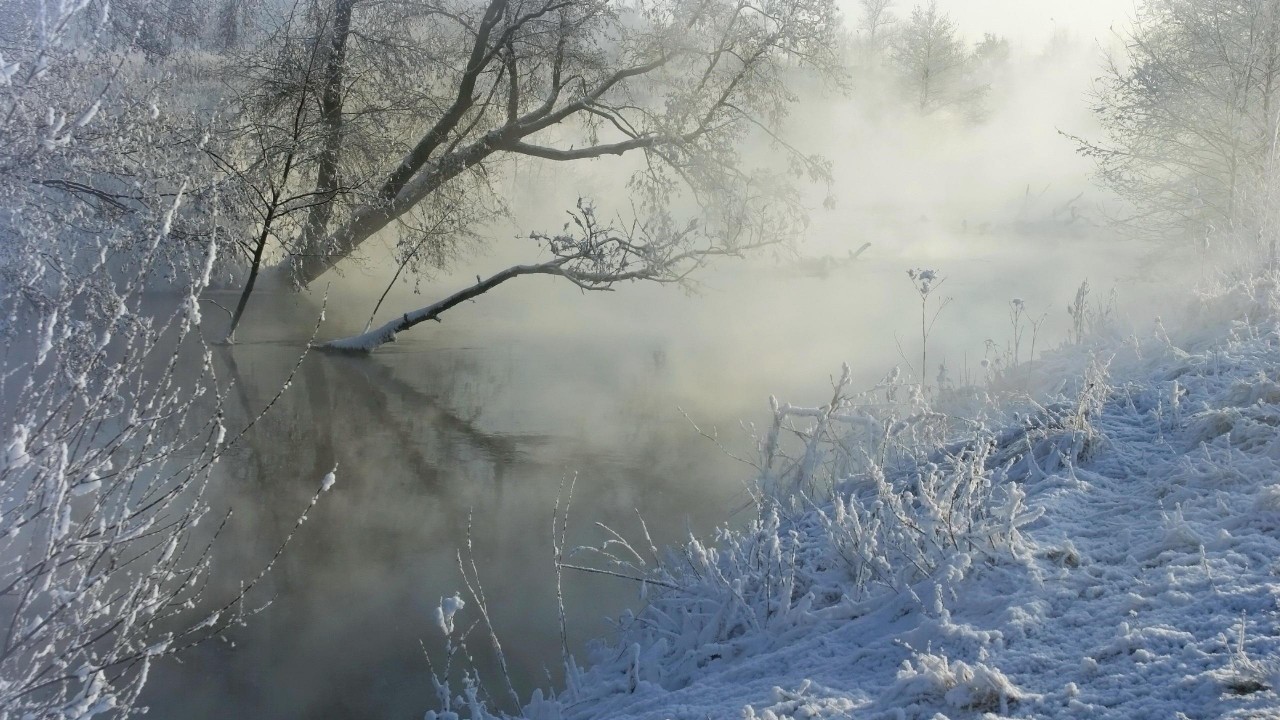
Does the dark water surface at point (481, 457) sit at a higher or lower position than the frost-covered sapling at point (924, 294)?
lower

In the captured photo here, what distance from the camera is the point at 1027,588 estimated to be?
2.88 meters

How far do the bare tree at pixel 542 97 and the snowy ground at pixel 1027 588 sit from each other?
9.39 m

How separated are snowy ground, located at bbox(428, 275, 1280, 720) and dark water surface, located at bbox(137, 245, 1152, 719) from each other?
2.70 feet

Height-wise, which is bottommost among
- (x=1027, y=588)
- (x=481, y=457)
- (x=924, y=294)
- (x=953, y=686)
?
(x=481, y=457)

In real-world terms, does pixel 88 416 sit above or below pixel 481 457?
A: above

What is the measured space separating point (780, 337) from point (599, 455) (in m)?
6.67

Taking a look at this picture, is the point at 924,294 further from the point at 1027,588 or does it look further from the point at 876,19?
the point at 876,19

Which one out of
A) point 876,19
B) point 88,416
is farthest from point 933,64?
point 88,416

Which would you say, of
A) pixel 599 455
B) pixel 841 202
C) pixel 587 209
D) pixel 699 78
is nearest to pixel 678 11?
pixel 699 78

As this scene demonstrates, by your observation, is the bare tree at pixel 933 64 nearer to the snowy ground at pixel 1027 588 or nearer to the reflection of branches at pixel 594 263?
the reflection of branches at pixel 594 263

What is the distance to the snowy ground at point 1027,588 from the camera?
2.34m

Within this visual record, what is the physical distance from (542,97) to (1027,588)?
1327cm

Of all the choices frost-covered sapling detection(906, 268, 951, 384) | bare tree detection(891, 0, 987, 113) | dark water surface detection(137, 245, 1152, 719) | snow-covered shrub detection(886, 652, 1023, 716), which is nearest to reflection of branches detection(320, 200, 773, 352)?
dark water surface detection(137, 245, 1152, 719)

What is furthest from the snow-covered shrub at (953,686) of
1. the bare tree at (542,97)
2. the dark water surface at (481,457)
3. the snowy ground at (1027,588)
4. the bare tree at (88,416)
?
the bare tree at (542,97)
